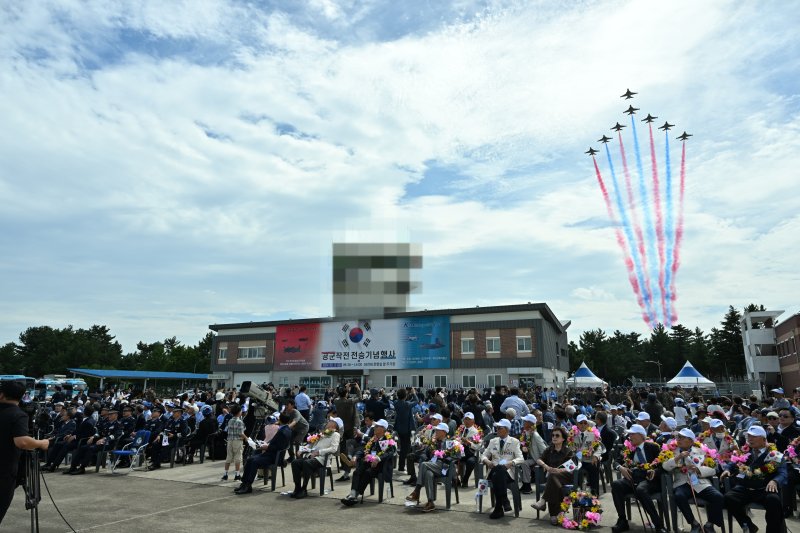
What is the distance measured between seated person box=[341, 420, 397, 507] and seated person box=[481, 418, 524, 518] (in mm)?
2007

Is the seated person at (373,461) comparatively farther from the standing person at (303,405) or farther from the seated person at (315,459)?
the standing person at (303,405)

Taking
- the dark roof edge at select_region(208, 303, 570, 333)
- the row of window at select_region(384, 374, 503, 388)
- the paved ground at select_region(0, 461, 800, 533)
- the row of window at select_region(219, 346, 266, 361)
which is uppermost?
the dark roof edge at select_region(208, 303, 570, 333)

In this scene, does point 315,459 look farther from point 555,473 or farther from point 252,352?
point 252,352

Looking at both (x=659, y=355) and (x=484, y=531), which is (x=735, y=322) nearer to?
(x=659, y=355)

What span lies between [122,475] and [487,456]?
385 inches

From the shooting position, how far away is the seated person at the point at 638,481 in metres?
7.52

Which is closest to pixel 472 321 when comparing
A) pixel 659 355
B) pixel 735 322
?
pixel 735 322

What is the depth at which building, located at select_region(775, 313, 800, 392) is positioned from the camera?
43.3 meters

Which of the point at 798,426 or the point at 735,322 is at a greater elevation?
the point at 735,322

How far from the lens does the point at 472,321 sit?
149 feet

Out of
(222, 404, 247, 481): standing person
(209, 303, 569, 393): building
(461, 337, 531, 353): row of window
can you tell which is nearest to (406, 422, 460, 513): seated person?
(222, 404, 247, 481): standing person

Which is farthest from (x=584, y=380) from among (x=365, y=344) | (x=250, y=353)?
(x=250, y=353)

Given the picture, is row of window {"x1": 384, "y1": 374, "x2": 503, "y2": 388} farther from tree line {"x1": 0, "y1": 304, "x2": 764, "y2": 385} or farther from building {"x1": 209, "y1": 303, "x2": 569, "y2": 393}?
tree line {"x1": 0, "y1": 304, "x2": 764, "y2": 385}

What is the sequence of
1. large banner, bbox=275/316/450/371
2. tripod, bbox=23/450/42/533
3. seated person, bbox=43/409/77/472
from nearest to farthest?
tripod, bbox=23/450/42/533, seated person, bbox=43/409/77/472, large banner, bbox=275/316/450/371
